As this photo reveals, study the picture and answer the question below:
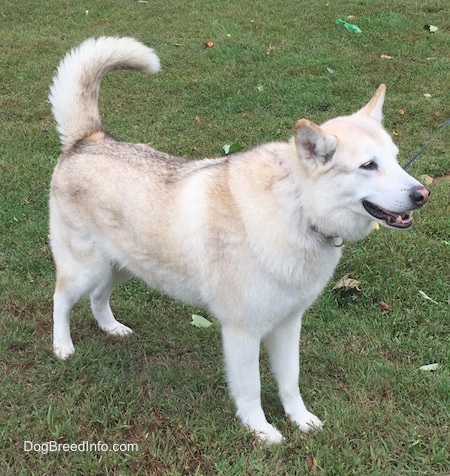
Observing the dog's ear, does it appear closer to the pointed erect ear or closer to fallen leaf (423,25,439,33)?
the pointed erect ear

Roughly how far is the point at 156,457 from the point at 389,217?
1559 millimetres

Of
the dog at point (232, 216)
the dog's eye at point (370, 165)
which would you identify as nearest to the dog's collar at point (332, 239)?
the dog at point (232, 216)

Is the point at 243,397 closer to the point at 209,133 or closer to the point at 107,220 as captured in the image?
the point at 107,220

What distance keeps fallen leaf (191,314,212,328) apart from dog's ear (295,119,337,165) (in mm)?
1732

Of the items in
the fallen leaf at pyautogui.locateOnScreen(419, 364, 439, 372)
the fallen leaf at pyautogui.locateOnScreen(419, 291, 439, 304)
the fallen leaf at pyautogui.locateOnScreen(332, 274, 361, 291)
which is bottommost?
the fallen leaf at pyautogui.locateOnScreen(332, 274, 361, 291)

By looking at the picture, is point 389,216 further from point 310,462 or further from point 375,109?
point 310,462

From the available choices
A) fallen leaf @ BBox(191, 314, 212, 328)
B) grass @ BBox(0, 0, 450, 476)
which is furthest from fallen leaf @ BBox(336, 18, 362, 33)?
fallen leaf @ BBox(191, 314, 212, 328)

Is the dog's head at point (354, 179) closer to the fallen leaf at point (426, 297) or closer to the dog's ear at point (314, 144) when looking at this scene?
the dog's ear at point (314, 144)

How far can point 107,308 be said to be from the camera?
12.4ft

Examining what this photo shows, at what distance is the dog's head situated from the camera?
7.80 feet

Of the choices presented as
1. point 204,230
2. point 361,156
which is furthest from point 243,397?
point 361,156

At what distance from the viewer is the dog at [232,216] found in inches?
96.6

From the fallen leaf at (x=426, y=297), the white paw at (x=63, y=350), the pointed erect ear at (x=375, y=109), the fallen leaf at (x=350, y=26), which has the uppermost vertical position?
the pointed erect ear at (x=375, y=109)

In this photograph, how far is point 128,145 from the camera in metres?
3.41
